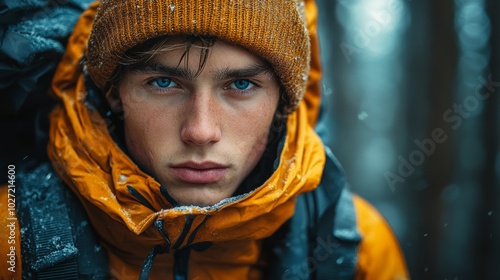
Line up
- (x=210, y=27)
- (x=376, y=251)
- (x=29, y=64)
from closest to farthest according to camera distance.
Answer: (x=210, y=27) → (x=29, y=64) → (x=376, y=251)

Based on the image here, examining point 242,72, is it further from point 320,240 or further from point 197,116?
point 320,240

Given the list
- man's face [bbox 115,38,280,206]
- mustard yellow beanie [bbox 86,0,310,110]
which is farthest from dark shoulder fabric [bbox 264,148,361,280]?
mustard yellow beanie [bbox 86,0,310,110]

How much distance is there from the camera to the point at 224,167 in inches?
73.9

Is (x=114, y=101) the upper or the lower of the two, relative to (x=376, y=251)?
upper

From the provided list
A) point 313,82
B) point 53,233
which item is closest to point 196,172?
point 53,233

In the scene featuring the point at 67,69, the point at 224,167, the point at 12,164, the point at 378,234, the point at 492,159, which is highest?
the point at 67,69

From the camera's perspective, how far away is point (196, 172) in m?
1.83

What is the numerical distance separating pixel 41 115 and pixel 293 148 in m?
1.14

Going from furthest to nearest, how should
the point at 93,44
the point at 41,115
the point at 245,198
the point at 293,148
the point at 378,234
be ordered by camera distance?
1. the point at 378,234
2. the point at 41,115
3. the point at 293,148
4. the point at 93,44
5. the point at 245,198

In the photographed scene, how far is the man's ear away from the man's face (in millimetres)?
82

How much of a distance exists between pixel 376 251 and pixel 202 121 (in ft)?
4.03

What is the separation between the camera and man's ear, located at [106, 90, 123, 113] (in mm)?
2029

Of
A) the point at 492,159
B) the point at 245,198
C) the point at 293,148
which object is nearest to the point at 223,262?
the point at 245,198

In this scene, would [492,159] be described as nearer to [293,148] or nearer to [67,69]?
[293,148]
